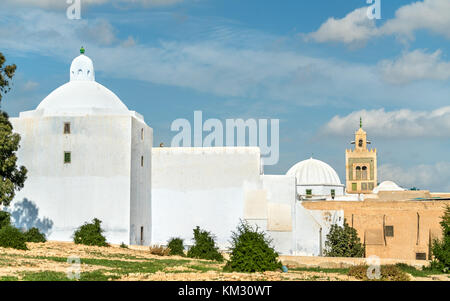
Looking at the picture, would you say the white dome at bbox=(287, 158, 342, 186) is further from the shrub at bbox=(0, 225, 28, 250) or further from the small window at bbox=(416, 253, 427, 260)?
the shrub at bbox=(0, 225, 28, 250)

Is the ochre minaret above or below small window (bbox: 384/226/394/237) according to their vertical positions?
above

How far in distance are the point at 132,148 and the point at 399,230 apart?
17.7 meters

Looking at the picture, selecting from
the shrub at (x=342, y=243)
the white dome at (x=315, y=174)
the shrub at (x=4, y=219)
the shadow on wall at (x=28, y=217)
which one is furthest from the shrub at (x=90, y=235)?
Result: the white dome at (x=315, y=174)

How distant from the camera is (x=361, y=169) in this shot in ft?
281

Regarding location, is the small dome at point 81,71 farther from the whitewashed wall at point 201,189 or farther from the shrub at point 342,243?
the shrub at point 342,243

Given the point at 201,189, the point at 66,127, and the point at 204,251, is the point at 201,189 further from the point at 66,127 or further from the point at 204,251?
the point at 66,127

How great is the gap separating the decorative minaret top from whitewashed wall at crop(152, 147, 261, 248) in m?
6.12

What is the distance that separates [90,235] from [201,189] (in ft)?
25.2

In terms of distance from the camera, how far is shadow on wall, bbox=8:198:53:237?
98.7 feet

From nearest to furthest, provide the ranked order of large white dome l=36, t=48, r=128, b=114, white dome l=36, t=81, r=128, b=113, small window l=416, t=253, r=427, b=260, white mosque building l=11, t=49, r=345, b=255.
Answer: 1. white mosque building l=11, t=49, r=345, b=255
2. large white dome l=36, t=48, r=128, b=114
3. white dome l=36, t=81, r=128, b=113
4. small window l=416, t=253, r=427, b=260

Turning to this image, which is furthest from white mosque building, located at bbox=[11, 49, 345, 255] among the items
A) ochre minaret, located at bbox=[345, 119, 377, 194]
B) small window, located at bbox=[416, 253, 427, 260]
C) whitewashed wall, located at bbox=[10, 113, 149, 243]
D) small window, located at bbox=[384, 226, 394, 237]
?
ochre minaret, located at bbox=[345, 119, 377, 194]

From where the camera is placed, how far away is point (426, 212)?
1446 inches

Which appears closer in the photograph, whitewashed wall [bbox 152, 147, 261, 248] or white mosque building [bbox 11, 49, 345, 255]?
white mosque building [bbox 11, 49, 345, 255]

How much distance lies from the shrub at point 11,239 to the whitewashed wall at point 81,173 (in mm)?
7362
